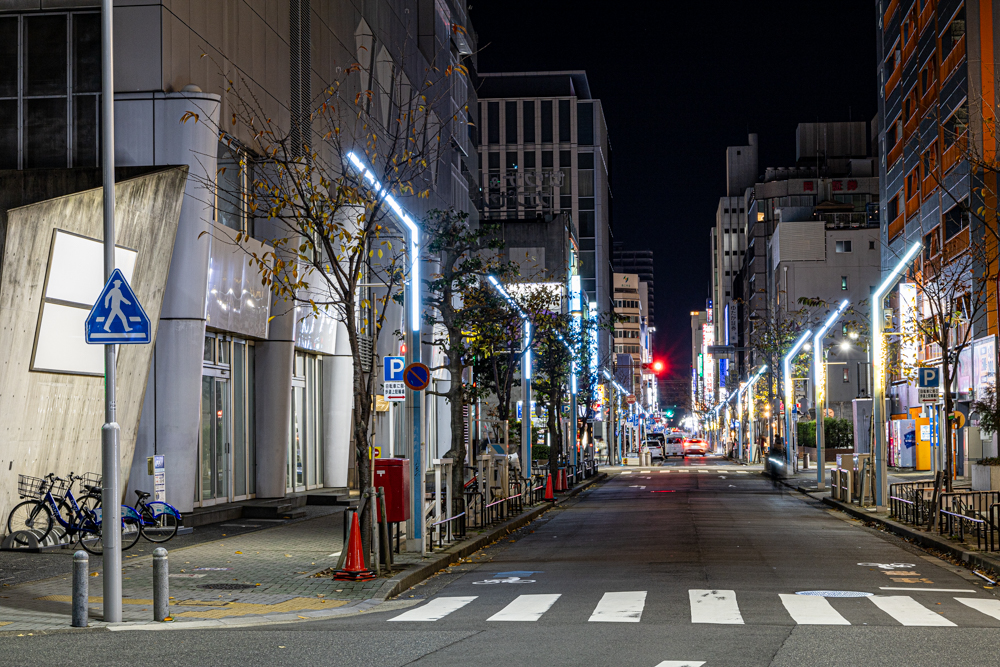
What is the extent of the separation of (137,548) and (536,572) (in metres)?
7.07

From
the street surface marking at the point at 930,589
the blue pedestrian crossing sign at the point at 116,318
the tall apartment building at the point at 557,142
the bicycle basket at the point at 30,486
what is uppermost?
the tall apartment building at the point at 557,142

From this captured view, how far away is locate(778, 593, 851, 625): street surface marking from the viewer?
12.0 m

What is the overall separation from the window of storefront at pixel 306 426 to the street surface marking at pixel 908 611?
2106cm

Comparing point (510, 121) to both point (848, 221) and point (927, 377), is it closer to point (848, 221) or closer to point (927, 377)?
point (848, 221)

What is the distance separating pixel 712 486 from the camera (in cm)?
4700

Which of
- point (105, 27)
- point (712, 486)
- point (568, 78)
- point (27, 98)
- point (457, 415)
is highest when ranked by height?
point (568, 78)

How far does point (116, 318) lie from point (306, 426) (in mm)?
23067

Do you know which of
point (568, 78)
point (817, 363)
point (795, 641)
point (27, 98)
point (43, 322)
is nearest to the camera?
point (795, 641)

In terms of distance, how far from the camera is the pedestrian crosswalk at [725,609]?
12.1 m

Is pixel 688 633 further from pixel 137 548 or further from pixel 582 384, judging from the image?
pixel 582 384

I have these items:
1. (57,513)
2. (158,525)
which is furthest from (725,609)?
(158,525)

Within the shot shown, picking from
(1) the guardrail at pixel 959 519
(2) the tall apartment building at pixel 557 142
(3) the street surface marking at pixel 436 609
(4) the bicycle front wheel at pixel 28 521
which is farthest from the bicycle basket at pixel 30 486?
(2) the tall apartment building at pixel 557 142

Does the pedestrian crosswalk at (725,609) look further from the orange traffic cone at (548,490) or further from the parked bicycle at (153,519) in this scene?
the orange traffic cone at (548,490)

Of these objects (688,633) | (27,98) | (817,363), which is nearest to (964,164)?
(817,363)
